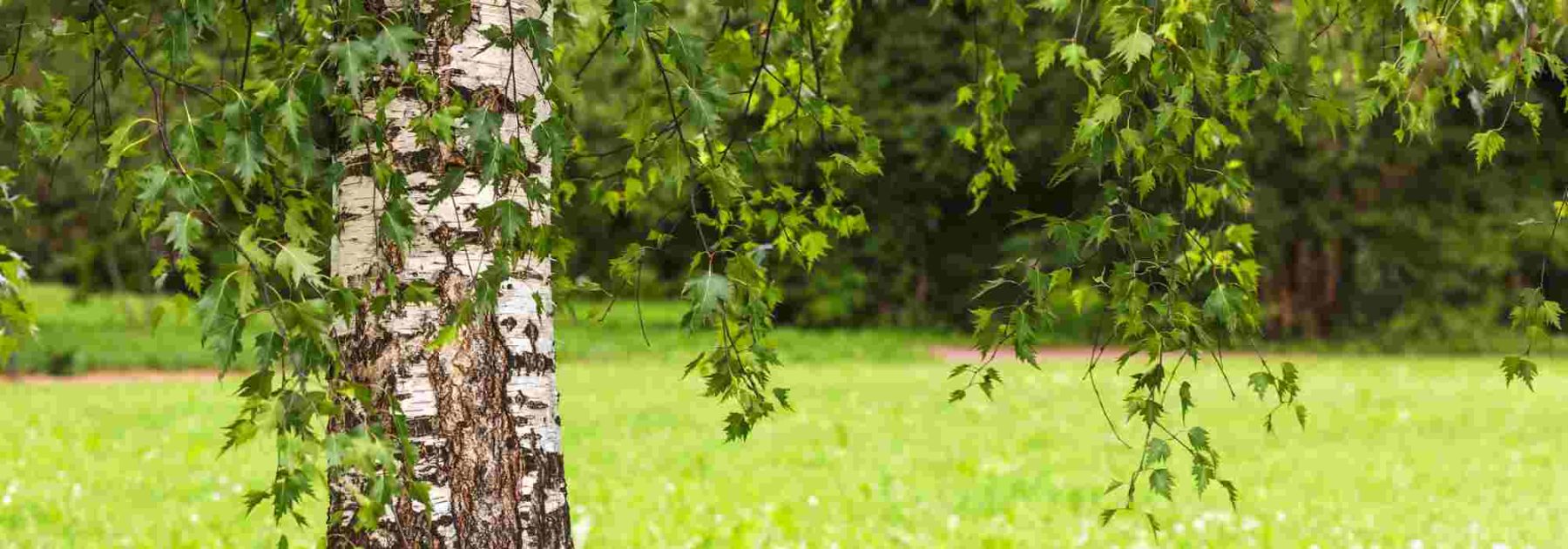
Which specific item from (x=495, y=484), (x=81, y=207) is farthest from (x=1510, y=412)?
(x=81, y=207)

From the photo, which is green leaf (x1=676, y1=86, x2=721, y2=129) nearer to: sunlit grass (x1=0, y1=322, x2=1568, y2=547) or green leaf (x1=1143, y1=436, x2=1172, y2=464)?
green leaf (x1=1143, y1=436, x2=1172, y2=464)

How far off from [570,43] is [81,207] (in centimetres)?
2253

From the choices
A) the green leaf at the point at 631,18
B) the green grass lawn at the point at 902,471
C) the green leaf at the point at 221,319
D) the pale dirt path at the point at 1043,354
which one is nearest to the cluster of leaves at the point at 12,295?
the green grass lawn at the point at 902,471

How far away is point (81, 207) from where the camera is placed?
77.5 ft

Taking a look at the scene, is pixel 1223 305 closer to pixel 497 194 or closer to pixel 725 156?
pixel 725 156

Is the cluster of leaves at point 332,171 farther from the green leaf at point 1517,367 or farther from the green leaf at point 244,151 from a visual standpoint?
the green leaf at point 1517,367

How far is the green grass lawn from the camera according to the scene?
6355mm

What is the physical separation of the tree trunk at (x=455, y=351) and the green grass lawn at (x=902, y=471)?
0.81m

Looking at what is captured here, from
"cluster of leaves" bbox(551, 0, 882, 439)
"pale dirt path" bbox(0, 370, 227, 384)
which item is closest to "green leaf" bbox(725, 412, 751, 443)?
"cluster of leaves" bbox(551, 0, 882, 439)

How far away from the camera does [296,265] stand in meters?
1.94

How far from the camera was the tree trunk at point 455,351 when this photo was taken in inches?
115

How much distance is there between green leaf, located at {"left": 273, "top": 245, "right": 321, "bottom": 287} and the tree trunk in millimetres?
868

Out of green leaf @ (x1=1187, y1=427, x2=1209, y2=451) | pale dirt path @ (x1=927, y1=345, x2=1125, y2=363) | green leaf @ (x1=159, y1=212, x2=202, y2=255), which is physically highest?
green leaf @ (x1=159, y1=212, x2=202, y2=255)

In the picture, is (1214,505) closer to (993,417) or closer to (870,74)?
(993,417)
